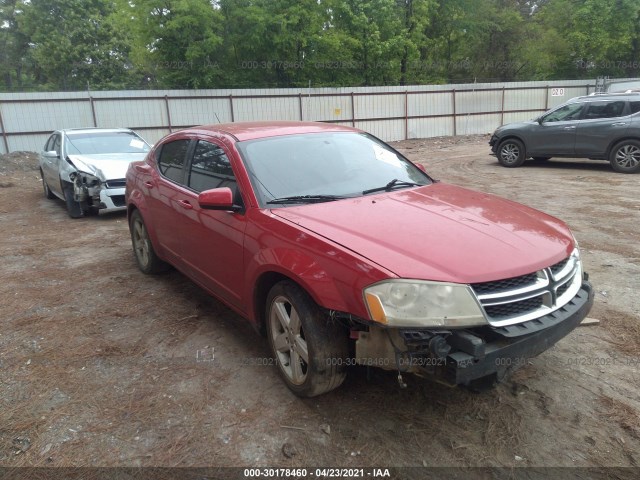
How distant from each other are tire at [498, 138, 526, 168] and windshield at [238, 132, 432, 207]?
955 cm

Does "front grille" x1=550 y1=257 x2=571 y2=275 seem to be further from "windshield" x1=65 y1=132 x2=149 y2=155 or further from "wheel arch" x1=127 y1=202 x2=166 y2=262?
"windshield" x1=65 y1=132 x2=149 y2=155

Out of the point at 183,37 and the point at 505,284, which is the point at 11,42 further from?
the point at 505,284

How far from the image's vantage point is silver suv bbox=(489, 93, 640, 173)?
36.0ft

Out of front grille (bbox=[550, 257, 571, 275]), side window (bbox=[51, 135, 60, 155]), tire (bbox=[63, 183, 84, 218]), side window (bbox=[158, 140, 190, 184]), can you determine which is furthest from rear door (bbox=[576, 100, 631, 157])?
side window (bbox=[51, 135, 60, 155])

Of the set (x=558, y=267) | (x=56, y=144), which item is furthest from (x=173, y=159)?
(x=56, y=144)

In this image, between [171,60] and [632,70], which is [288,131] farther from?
[632,70]

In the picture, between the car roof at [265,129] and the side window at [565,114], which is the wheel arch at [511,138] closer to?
the side window at [565,114]

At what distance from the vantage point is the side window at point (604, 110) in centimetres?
1113

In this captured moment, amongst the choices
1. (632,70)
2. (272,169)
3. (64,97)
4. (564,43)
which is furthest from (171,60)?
(632,70)

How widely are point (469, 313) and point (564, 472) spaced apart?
945 mm

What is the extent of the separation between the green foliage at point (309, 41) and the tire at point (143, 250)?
19405 millimetres

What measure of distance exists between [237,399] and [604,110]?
1149 centimetres

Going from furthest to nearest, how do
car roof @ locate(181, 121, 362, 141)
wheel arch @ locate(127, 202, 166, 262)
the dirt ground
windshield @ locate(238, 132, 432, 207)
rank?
1. wheel arch @ locate(127, 202, 166, 262)
2. car roof @ locate(181, 121, 362, 141)
3. windshield @ locate(238, 132, 432, 207)
4. the dirt ground

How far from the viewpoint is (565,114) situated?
11820mm
